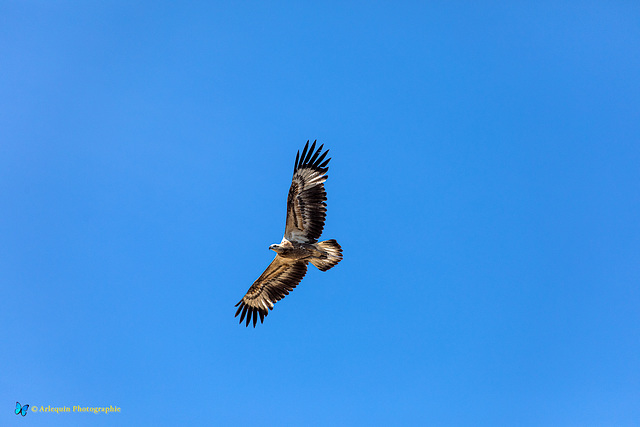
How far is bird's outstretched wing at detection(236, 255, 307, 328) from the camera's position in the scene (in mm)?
15484

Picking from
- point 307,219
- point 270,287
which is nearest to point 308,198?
point 307,219

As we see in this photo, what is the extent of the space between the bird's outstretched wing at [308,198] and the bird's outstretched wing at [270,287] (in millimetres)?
1325

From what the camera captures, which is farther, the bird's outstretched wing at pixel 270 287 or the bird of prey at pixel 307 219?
the bird's outstretched wing at pixel 270 287

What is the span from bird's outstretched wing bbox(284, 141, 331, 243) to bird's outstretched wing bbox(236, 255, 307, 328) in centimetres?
133

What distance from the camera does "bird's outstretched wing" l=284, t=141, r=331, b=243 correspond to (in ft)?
46.6

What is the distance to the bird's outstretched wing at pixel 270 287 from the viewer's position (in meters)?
15.5

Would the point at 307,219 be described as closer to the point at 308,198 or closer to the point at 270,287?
the point at 308,198

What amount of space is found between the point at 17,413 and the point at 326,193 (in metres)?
11.4

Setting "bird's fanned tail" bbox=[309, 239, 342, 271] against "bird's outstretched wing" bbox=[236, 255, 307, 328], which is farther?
"bird's outstretched wing" bbox=[236, 255, 307, 328]

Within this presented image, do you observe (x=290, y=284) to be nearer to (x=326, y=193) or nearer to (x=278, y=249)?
(x=278, y=249)

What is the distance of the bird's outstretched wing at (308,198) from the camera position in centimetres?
1422

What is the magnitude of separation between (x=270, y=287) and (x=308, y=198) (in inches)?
130

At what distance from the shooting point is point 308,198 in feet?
46.8

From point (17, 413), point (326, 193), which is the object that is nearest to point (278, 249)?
point (326, 193)
